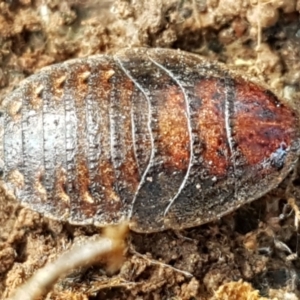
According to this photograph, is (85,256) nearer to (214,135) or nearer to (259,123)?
(214,135)

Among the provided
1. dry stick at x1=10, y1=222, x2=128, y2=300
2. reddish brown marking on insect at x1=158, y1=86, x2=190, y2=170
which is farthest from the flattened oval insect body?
dry stick at x1=10, y1=222, x2=128, y2=300

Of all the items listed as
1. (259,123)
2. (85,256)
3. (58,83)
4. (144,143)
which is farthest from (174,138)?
(85,256)

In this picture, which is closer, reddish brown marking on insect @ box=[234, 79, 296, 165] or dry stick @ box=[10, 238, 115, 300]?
reddish brown marking on insect @ box=[234, 79, 296, 165]

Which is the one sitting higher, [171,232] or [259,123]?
[259,123]

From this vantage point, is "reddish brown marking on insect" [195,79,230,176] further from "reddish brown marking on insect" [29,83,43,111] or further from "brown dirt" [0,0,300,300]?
"reddish brown marking on insect" [29,83,43,111]

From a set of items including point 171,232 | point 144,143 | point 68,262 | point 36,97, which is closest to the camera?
point 144,143

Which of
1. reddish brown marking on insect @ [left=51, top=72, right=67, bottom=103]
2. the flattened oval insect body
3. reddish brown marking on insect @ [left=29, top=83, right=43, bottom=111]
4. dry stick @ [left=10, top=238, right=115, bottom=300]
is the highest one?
reddish brown marking on insect @ [left=51, top=72, right=67, bottom=103]

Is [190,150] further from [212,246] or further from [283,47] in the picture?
[283,47]
